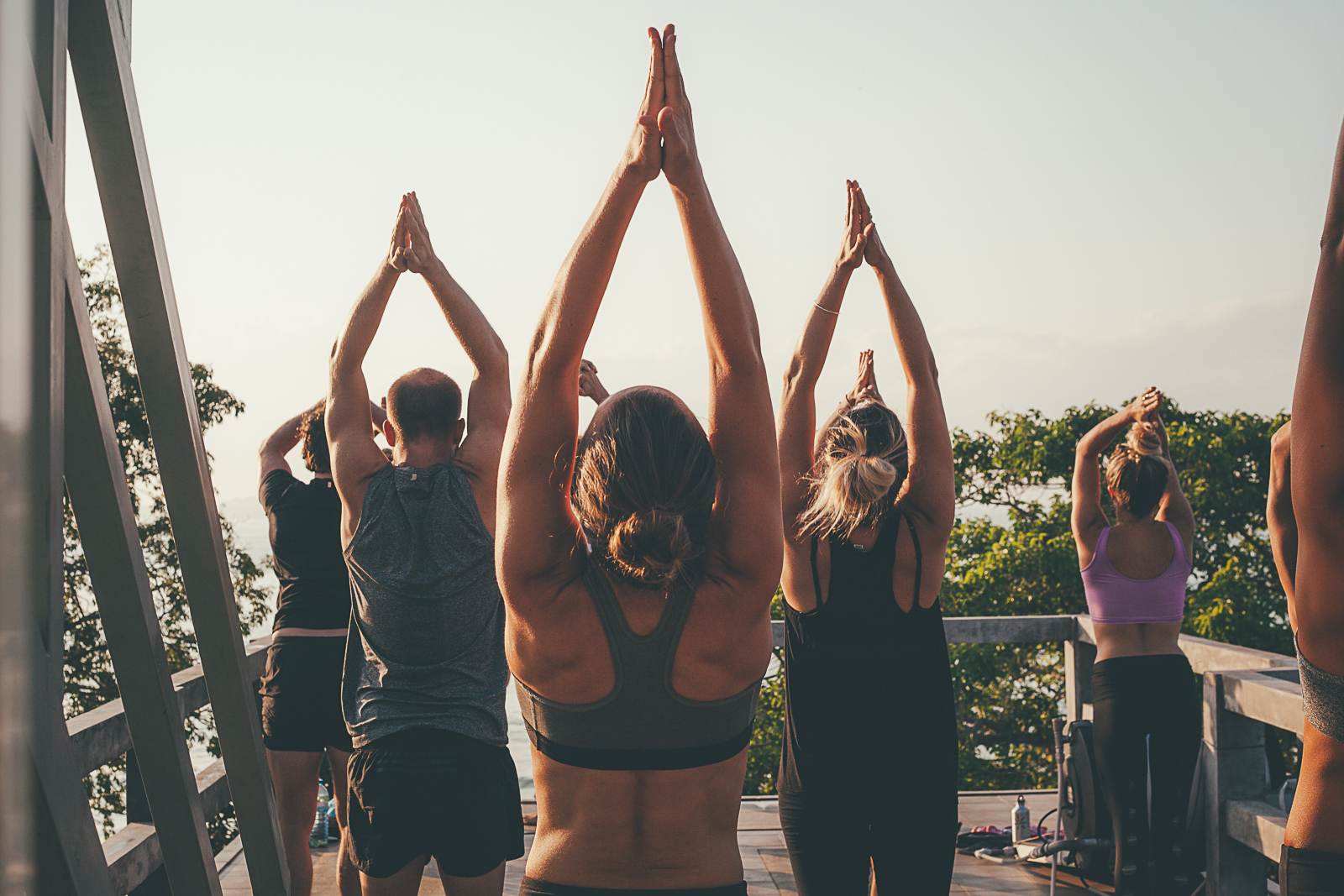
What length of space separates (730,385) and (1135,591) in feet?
8.75

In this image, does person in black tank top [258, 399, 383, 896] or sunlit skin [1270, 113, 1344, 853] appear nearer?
sunlit skin [1270, 113, 1344, 853]

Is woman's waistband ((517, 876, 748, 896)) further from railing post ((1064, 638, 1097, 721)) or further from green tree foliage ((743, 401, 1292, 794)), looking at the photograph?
green tree foliage ((743, 401, 1292, 794))

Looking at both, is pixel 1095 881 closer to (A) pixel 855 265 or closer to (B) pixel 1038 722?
(A) pixel 855 265

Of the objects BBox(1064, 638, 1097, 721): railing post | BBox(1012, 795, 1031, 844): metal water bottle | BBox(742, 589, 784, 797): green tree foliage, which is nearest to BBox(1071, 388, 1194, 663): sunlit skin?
BBox(1012, 795, 1031, 844): metal water bottle

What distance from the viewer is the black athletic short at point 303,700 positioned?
10.2ft

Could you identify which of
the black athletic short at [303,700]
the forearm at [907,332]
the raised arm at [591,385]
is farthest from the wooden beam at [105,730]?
the forearm at [907,332]

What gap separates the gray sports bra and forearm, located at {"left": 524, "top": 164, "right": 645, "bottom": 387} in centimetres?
35

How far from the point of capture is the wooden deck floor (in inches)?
150

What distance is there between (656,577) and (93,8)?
1513mm

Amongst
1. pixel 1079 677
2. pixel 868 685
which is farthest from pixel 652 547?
pixel 1079 677

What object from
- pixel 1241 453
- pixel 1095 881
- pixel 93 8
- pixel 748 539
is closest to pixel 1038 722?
pixel 1241 453

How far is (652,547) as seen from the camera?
1.42 m

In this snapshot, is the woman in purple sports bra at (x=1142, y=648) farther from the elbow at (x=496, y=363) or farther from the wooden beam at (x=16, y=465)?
the wooden beam at (x=16, y=465)

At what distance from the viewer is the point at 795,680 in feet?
7.99
